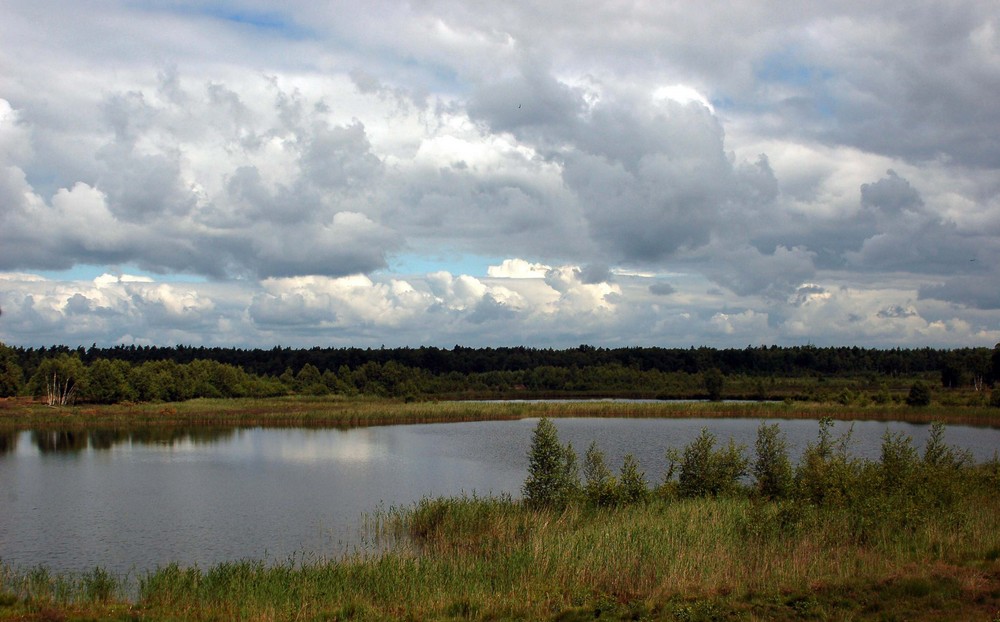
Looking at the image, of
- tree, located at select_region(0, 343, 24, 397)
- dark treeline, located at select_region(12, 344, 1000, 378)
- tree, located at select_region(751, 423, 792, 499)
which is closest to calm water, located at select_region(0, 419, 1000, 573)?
tree, located at select_region(751, 423, 792, 499)

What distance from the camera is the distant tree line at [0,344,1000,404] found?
274 feet

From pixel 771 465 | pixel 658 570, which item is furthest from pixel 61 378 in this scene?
pixel 658 570

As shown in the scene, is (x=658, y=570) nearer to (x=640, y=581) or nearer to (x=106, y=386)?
(x=640, y=581)

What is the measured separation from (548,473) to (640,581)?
9.93 m

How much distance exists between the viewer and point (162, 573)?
1493cm

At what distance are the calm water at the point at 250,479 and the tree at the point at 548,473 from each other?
A: 529cm

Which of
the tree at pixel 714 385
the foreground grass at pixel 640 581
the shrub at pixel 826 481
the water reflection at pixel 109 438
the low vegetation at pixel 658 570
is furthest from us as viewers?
the tree at pixel 714 385

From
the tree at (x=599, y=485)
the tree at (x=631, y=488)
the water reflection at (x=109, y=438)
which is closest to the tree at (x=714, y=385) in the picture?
the water reflection at (x=109, y=438)

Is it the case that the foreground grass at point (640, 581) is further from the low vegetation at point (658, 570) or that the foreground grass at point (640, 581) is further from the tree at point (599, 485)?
the tree at point (599, 485)

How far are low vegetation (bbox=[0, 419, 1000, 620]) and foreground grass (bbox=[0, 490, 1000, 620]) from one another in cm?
4

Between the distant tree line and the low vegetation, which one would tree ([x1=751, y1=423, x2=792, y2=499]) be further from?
the distant tree line

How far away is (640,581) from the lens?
12.8 m

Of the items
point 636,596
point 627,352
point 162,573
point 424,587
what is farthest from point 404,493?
point 627,352

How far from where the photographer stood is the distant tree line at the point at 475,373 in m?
83.6
